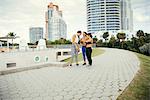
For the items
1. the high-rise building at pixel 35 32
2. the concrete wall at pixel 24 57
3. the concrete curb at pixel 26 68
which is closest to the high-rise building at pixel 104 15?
the high-rise building at pixel 35 32

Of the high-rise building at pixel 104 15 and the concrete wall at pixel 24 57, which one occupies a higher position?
the high-rise building at pixel 104 15

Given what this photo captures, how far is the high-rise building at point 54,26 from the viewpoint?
146000mm

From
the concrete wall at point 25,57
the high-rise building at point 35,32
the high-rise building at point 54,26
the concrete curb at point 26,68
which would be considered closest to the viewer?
the concrete curb at point 26,68

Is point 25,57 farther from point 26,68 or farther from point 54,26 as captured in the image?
point 54,26

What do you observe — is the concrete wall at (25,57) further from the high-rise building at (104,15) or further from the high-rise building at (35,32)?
the high-rise building at (35,32)

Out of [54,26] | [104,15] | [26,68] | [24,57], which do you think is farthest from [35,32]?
[26,68]

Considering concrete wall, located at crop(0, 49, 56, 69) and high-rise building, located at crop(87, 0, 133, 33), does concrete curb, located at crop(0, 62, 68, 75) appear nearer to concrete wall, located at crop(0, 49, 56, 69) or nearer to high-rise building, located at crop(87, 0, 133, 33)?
concrete wall, located at crop(0, 49, 56, 69)

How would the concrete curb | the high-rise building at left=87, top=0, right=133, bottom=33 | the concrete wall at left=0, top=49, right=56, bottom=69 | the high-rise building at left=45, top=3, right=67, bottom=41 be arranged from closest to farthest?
the concrete curb → the concrete wall at left=0, top=49, right=56, bottom=69 → the high-rise building at left=87, top=0, right=133, bottom=33 → the high-rise building at left=45, top=3, right=67, bottom=41

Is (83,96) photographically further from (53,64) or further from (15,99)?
(53,64)

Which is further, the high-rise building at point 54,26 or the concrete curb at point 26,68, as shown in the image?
the high-rise building at point 54,26

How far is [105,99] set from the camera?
18.1ft

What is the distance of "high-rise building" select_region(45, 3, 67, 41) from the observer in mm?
146000

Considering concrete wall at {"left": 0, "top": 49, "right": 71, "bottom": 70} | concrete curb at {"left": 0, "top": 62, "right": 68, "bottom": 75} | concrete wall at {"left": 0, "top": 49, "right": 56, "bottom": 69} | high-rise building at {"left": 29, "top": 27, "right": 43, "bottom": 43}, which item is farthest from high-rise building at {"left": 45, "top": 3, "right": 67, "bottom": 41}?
concrete curb at {"left": 0, "top": 62, "right": 68, "bottom": 75}

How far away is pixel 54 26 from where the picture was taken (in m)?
146
